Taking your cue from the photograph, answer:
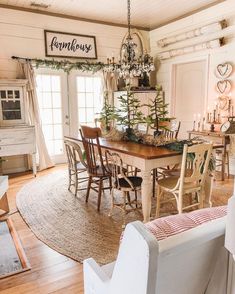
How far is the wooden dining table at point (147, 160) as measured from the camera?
2.57 m

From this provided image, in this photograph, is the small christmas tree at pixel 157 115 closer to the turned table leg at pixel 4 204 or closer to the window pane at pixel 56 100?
the turned table leg at pixel 4 204

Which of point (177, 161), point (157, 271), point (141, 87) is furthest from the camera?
point (141, 87)

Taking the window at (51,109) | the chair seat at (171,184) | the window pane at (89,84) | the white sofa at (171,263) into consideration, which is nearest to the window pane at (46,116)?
the window at (51,109)

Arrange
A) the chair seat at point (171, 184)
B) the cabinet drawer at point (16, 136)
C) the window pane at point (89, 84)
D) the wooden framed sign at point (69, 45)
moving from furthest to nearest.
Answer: the window pane at point (89, 84)
the wooden framed sign at point (69, 45)
the cabinet drawer at point (16, 136)
the chair seat at point (171, 184)

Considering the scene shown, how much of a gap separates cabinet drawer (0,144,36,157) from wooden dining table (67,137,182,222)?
7.32ft

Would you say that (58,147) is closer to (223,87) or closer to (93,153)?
(93,153)

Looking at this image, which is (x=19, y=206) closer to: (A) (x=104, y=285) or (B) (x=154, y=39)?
(A) (x=104, y=285)

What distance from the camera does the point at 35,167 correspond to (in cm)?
478

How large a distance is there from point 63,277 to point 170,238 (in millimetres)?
1513

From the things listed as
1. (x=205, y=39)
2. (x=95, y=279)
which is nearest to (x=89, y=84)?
(x=205, y=39)

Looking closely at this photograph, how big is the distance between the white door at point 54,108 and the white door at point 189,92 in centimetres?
243

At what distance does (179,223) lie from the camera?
3.42 feet

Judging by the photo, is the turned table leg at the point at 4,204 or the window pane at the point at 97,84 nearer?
the turned table leg at the point at 4,204

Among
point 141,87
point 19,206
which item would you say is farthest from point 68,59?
point 19,206
